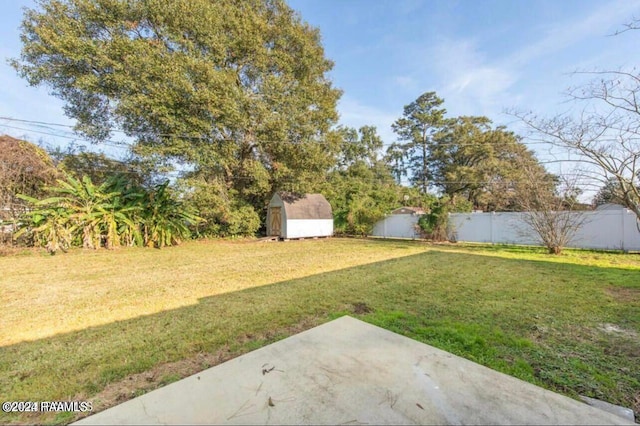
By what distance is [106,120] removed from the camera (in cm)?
1181

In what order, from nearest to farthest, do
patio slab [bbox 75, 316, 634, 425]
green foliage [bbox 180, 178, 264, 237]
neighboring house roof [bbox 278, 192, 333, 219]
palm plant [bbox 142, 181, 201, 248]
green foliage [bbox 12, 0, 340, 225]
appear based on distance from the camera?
patio slab [bbox 75, 316, 634, 425] < green foliage [bbox 12, 0, 340, 225] < palm plant [bbox 142, 181, 201, 248] < green foliage [bbox 180, 178, 264, 237] < neighboring house roof [bbox 278, 192, 333, 219]

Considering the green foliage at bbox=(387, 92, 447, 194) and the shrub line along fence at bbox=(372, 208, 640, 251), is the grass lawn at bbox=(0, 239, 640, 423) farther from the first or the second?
the green foliage at bbox=(387, 92, 447, 194)

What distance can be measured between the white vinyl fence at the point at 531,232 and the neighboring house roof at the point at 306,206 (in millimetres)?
6703

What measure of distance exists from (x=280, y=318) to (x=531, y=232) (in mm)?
10553

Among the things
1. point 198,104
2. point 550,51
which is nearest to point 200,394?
point 550,51

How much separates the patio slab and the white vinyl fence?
10.1 metres

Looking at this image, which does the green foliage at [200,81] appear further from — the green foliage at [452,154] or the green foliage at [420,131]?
the green foliage at [420,131]

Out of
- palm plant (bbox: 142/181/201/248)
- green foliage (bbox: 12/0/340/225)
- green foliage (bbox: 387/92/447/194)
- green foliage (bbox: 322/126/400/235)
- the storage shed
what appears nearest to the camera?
green foliage (bbox: 12/0/340/225)

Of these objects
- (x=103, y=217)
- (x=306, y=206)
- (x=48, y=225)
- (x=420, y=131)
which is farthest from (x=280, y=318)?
(x=420, y=131)

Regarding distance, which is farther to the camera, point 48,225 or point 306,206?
point 306,206

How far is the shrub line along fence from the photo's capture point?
27.6 ft

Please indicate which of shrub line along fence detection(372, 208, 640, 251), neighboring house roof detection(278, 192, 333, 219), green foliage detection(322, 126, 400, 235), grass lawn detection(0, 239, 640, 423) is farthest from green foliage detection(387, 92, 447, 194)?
grass lawn detection(0, 239, 640, 423)

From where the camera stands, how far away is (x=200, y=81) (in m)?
10.5

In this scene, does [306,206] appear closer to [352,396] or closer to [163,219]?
[163,219]
